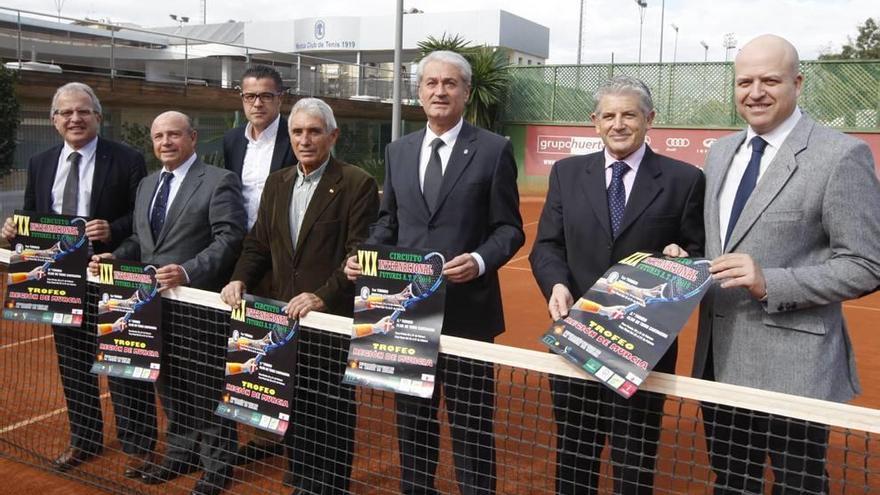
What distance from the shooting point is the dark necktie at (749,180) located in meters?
2.53

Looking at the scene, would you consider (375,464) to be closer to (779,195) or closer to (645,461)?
(645,461)

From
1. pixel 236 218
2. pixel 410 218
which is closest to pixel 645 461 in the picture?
pixel 410 218

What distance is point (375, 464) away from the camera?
4164 millimetres

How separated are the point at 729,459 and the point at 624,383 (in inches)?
22.2

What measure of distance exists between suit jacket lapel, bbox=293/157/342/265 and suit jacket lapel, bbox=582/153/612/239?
Answer: 1.25 metres

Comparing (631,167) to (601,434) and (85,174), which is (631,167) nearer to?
(601,434)

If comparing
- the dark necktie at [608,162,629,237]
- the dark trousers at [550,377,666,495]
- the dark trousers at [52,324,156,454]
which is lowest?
the dark trousers at [52,324,156,454]

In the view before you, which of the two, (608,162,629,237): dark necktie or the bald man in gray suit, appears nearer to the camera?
the bald man in gray suit

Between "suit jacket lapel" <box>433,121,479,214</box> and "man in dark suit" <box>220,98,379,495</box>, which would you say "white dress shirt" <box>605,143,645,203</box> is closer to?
"suit jacket lapel" <box>433,121,479,214</box>

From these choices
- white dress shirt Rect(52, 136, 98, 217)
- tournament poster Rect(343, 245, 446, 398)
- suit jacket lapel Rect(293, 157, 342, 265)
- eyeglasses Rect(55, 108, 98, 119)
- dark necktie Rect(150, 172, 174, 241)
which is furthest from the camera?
white dress shirt Rect(52, 136, 98, 217)

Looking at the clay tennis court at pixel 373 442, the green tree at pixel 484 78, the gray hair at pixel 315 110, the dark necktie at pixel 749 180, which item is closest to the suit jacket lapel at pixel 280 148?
the gray hair at pixel 315 110

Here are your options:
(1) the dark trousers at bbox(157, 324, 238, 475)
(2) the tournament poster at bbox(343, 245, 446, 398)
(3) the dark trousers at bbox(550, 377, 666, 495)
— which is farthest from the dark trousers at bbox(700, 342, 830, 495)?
(1) the dark trousers at bbox(157, 324, 238, 475)

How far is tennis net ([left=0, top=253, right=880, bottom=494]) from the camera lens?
2463 millimetres

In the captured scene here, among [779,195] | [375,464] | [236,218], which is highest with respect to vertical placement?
[779,195]
